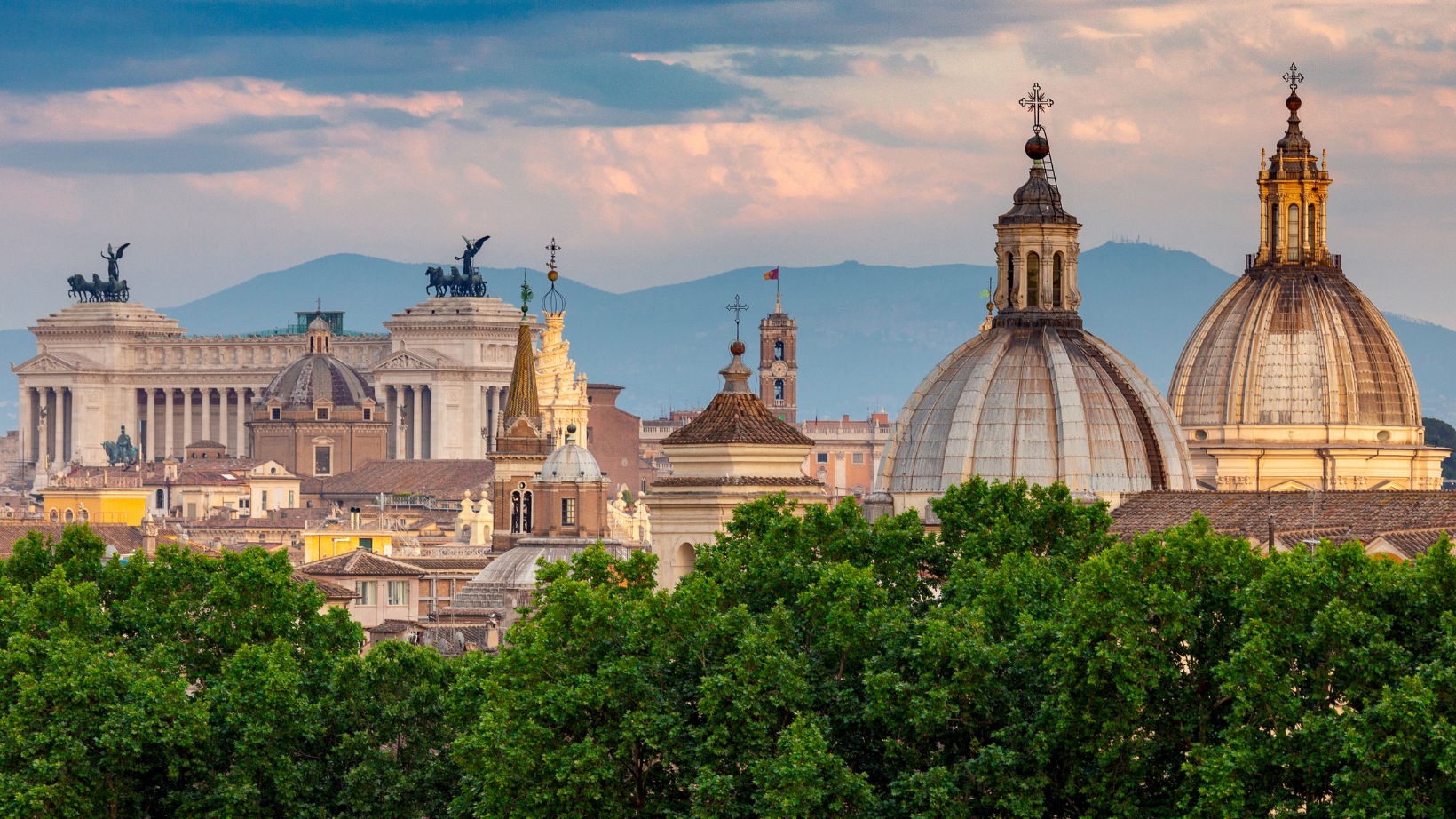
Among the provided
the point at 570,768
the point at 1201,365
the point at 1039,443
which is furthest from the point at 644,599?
the point at 1201,365

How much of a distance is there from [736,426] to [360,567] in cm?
4944

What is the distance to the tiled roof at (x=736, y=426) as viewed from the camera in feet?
238

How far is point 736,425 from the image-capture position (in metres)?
72.8

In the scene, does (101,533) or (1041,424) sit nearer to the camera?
(1041,424)

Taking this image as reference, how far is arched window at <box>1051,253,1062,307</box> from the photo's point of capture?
2894 inches

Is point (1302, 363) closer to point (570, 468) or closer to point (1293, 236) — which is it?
point (1293, 236)

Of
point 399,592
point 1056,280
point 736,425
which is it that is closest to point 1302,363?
point 399,592

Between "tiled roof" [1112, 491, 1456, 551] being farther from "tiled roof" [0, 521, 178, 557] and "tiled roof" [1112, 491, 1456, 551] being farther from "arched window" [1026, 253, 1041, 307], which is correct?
"tiled roof" [0, 521, 178, 557]

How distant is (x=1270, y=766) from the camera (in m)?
45.8

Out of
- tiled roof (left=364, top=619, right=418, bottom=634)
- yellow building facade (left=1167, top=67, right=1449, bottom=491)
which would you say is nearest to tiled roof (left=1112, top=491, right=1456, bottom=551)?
tiled roof (left=364, top=619, right=418, bottom=634)

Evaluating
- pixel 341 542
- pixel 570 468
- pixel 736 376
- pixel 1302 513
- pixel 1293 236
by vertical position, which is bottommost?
pixel 341 542

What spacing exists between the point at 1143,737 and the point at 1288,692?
283cm

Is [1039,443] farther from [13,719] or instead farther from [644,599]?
[13,719]

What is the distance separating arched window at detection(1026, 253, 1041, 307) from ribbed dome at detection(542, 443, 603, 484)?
142 feet
